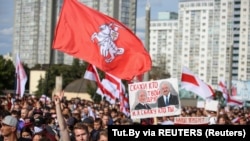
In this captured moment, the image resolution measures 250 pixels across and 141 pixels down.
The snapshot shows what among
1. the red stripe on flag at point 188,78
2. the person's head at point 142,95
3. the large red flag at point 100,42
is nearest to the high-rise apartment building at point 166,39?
the red stripe on flag at point 188,78

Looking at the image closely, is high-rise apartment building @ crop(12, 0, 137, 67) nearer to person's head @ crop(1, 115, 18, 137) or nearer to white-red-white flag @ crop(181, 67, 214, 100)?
white-red-white flag @ crop(181, 67, 214, 100)

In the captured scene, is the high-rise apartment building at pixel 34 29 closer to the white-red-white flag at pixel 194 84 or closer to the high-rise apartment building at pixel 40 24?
the high-rise apartment building at pixel 40 24

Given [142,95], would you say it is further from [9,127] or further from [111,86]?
[111,86]

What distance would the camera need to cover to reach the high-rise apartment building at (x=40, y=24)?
10738 centimetres

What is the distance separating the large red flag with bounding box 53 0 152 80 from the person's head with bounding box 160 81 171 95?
42 cm

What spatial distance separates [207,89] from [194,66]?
14433 cm

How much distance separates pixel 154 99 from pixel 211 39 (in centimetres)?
15324

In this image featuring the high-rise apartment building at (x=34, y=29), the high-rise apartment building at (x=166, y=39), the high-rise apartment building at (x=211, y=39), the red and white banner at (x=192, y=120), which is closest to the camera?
the red and white banner at (x=192, y=120)

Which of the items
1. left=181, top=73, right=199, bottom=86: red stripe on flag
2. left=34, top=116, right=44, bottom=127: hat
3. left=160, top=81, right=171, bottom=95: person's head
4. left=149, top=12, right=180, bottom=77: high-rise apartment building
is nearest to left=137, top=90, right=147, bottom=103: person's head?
left=160, top=81, right=171, bottom=95: person's head

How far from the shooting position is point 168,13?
18912cm

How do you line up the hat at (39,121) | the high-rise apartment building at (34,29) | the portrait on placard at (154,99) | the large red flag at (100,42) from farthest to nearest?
the high-rise apartment building at (34,29) → the large red flag at (100,42) → the portrait on placard at (154,99) → the hat at (39,121)

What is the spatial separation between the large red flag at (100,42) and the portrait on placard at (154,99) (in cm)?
32

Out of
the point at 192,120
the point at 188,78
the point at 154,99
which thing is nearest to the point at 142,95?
the point at 154,99

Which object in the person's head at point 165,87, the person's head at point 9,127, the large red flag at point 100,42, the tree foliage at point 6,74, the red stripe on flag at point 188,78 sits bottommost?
the tree foliage at point 6,74
